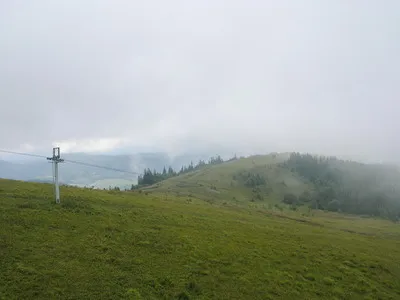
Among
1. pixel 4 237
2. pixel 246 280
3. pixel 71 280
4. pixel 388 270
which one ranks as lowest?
pixel 388 270

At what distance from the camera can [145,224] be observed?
42.2 m

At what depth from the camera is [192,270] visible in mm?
30953

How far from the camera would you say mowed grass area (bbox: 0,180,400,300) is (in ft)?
84.0

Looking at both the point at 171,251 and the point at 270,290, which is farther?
Result: the point at 171,251

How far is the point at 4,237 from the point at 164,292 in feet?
51.3

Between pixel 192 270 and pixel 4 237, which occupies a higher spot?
pixel 4 237

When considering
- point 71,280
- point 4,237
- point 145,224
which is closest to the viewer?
point 71,280

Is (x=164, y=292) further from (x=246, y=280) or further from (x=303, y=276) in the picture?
(x=303, y=276)

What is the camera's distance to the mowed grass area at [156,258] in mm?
25594

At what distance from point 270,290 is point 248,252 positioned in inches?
337

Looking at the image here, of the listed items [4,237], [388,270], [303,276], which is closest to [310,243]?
[388,270]

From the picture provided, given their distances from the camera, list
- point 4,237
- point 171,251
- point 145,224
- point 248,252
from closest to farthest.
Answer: point 4,237 < point 171,251 < point 248,252 < point 145,224

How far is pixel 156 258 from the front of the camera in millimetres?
31953

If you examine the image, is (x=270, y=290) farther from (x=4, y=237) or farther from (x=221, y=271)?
(x=4, y=237)
